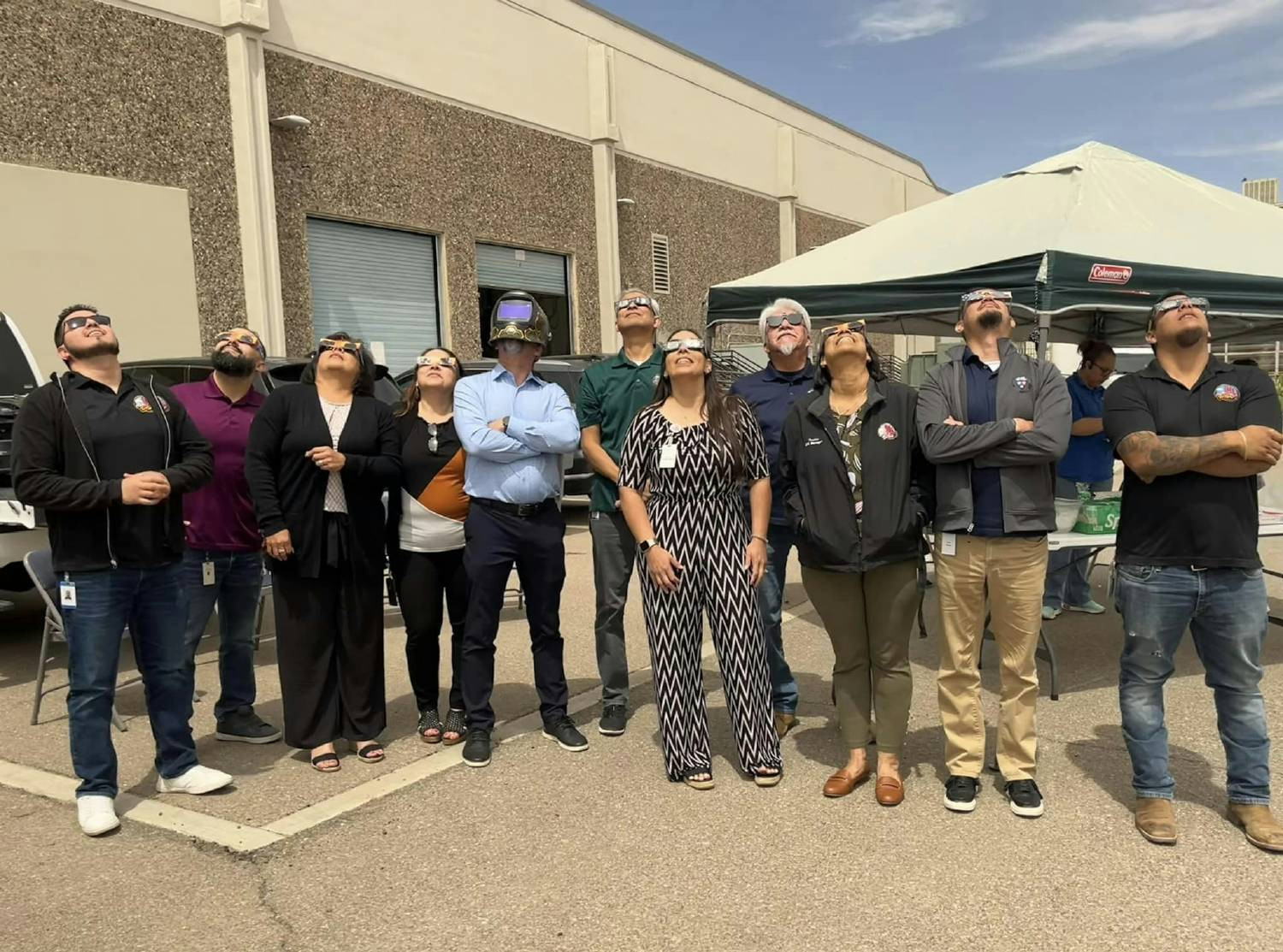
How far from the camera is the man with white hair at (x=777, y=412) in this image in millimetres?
4523

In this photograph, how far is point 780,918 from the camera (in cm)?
302

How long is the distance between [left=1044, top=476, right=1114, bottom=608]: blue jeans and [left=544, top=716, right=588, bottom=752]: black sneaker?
10.9ft

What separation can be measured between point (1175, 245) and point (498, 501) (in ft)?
14.0

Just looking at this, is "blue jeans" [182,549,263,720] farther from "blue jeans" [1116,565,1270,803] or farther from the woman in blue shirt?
the woman in blue shirt

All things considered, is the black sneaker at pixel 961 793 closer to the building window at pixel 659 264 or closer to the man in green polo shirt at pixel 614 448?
the man in green polo shirt at pixel 614 448

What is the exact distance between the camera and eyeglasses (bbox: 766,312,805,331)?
4508 mm

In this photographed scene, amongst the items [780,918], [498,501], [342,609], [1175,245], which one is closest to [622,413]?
[498,501]

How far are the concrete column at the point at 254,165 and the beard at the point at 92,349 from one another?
10073 mm

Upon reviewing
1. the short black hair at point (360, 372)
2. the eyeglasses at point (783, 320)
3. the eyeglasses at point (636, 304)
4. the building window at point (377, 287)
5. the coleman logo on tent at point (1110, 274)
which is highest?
the building window at point (377, 287)

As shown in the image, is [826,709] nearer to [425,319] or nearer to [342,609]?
[342,609]

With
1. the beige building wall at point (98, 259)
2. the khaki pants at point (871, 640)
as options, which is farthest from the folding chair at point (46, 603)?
the beige building wall at point (98, 259)

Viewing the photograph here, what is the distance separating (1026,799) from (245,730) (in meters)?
3.48

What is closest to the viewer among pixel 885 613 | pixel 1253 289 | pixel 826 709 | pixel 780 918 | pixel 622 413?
pixel 780 918

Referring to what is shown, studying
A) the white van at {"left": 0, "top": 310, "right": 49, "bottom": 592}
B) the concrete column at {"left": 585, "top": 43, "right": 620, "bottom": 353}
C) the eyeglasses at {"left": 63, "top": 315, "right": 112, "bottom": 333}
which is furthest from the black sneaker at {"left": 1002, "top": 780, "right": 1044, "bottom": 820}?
the concrete column at {"left": 585, "top": 43, "right": 620, "bottom": 353}
